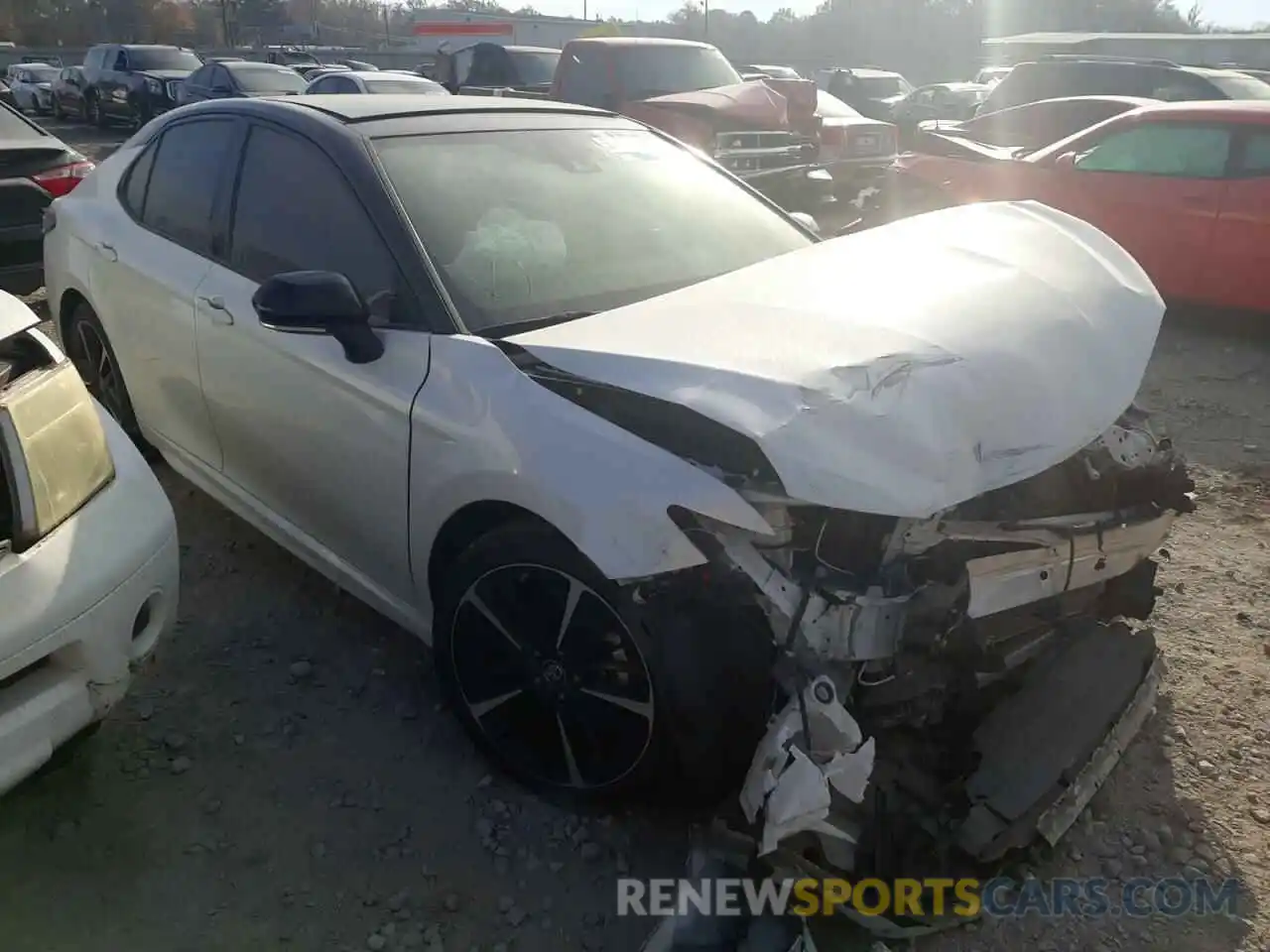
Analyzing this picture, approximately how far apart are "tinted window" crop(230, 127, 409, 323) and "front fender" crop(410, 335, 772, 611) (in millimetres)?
362

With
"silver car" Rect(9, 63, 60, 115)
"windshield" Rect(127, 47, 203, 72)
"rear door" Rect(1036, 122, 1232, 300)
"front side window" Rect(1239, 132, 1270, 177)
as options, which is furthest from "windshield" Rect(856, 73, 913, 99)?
"silver car" Rect(9, 63, 60, 115)

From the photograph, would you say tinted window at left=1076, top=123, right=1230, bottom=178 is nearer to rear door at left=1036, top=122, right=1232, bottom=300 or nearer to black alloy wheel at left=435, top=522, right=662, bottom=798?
rear door at left=1036, top=122, right=1232, bottom=300

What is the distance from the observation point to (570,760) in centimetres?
257

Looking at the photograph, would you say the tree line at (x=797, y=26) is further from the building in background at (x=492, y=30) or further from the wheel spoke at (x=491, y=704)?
the wheel spoke at (x=491, y=704)

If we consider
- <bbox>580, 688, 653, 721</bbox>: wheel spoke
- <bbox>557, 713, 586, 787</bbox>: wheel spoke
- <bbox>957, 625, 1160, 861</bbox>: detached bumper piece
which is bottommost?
<bbox>557, 713, 586, 787</bbox>: wheel spoke

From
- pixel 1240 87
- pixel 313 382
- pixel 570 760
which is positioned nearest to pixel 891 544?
pixel 570 760

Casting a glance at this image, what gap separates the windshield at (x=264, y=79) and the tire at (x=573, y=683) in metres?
14.5

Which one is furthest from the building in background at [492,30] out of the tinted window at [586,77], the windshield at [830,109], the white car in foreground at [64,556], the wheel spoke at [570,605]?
the wheel spoke at [570,605]

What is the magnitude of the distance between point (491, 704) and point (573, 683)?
310mm

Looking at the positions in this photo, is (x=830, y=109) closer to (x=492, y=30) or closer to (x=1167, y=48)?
(x=1167, y=48)

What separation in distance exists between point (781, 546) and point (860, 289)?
32.4 inches

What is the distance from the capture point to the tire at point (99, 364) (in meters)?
4.26

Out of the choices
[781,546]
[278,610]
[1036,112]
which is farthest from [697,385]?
[1036,112]

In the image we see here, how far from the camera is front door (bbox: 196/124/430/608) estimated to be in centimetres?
278
